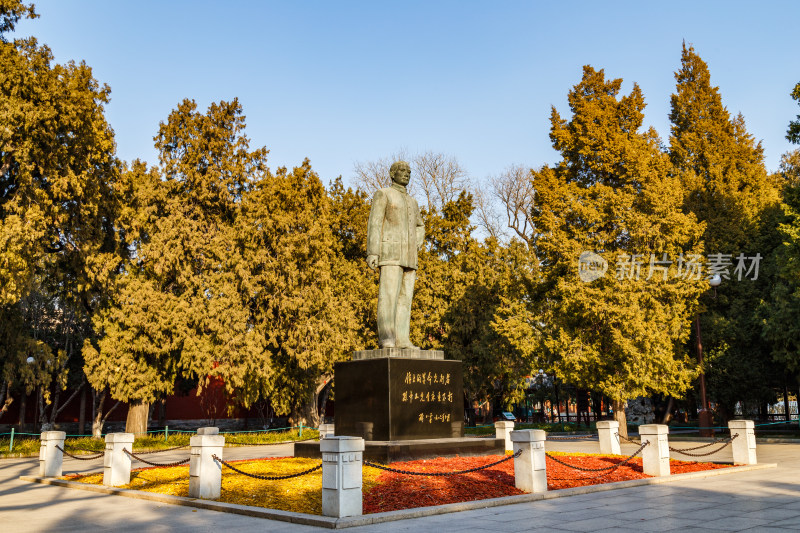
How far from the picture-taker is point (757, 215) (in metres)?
30.6

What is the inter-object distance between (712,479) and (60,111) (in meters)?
23.3

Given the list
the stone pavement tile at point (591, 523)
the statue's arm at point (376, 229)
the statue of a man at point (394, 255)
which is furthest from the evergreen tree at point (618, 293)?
the stone pavement tile at point (591, 523)

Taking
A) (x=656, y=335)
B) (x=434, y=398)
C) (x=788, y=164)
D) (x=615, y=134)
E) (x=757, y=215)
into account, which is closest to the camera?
(x=434, y=398)

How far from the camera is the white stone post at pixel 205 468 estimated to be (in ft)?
32.4

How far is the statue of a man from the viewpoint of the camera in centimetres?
1305

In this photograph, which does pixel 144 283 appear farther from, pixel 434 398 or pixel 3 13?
pixel 434 398

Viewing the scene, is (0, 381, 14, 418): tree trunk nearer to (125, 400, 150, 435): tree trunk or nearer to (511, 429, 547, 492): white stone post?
(125, 400, 150, 435): tree trunk

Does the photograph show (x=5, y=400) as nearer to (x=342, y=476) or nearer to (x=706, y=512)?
(x=342, y=476)

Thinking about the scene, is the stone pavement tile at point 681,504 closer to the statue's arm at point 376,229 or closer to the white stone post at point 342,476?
the white stone post at point 342,476

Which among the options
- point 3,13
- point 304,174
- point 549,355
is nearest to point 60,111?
point 3,13

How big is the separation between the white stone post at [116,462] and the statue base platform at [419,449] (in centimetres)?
340

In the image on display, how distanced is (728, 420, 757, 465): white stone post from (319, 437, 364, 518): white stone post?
1039 centimetres
